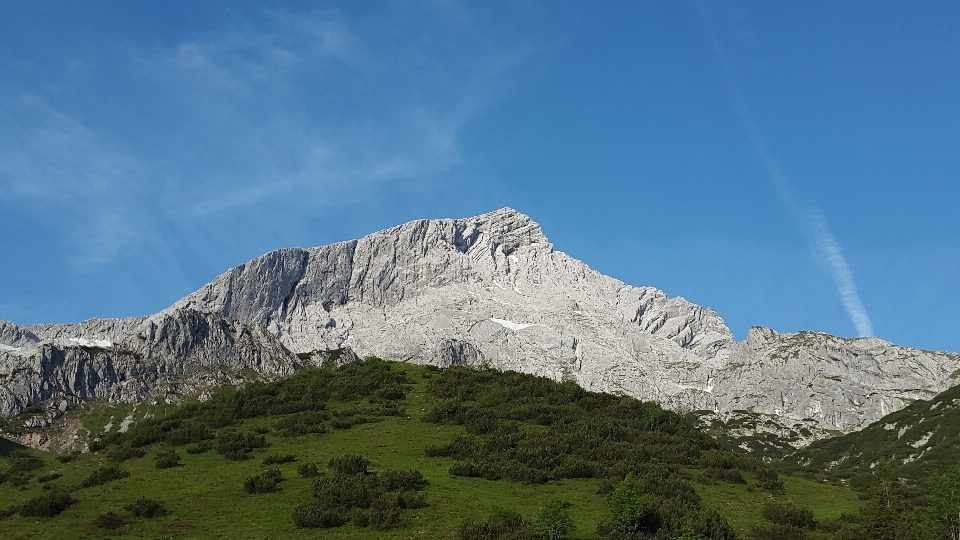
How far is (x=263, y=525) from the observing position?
132 feet

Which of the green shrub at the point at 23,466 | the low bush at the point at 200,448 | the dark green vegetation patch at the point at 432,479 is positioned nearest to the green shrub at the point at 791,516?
the dark green vegetation patch at the point at 432,479

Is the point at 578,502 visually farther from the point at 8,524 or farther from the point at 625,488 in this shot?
the point at 8,524

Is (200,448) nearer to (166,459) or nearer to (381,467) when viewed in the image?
(166,459)

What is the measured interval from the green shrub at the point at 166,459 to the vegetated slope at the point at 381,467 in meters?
0.07

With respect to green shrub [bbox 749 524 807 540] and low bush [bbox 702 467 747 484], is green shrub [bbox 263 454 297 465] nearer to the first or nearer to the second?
low bush [bbox 702 467 747 484]

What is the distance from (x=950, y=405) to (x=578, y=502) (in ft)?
634

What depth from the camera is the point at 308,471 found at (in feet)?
159

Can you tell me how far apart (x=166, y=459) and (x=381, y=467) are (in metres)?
16.7

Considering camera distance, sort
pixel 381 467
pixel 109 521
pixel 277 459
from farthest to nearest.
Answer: pixel 277 459
pixel 381 467
pixel 109 521

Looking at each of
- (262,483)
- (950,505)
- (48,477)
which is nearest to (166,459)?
(48,477)

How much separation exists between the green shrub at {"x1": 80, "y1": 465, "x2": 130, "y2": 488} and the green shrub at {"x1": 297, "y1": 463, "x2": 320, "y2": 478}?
12.1m

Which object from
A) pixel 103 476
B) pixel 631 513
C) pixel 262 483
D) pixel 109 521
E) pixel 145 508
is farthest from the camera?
pixel 103 476

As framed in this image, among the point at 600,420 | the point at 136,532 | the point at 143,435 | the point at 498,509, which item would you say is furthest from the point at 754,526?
the point at 143,435

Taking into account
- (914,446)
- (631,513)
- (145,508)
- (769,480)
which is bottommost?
(631,513)
